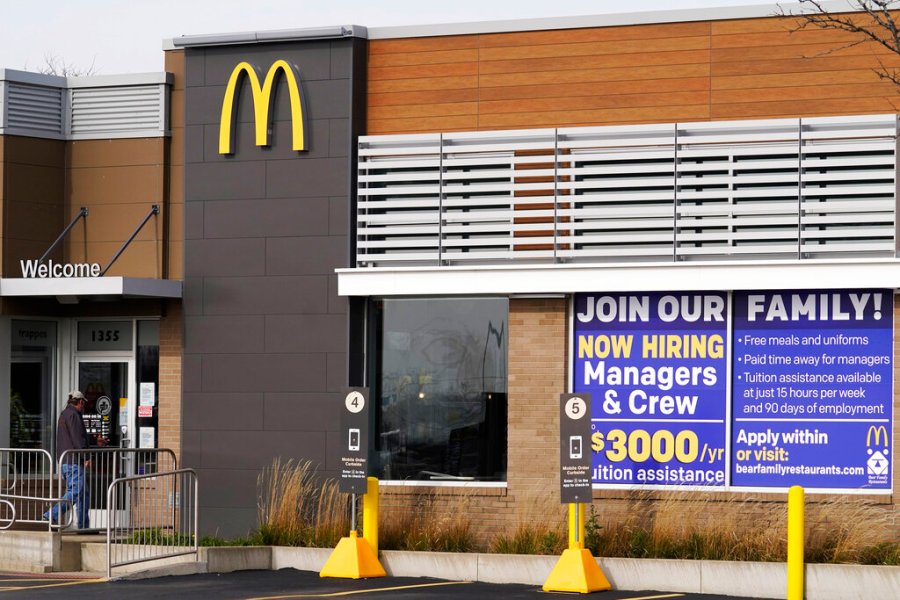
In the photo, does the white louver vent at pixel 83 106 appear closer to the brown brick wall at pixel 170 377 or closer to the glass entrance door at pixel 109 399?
the brown brick wall at pixel 170 377

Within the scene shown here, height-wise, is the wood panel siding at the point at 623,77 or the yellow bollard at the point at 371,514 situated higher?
the wood panel siding at the point at 623,77

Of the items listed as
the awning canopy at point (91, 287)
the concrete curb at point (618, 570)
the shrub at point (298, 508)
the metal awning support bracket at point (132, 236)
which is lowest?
the concrete curb at point (618, 570)

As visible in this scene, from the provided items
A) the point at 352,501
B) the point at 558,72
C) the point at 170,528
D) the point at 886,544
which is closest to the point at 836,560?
the point at 886,544

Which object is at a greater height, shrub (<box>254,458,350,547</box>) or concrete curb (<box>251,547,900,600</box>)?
shrub (<box>254,458,350,547</box>)

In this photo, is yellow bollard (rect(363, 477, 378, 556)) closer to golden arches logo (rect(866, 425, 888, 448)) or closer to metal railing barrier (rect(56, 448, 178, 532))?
metal railing barrier (rect(56, 448, 178, 532))

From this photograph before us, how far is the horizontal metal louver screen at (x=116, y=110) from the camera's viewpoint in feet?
67.1

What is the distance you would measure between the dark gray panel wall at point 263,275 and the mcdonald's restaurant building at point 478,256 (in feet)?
Answer: 0.13

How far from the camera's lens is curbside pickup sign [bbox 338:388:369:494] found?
16.2 m

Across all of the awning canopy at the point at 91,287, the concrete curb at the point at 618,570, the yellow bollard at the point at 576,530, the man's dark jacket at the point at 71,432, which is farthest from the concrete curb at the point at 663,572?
the awning canopy at the point at 91,287

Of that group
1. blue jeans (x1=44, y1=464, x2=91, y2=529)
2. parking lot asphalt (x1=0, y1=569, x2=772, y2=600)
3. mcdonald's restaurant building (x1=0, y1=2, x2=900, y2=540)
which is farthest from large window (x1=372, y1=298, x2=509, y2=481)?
blue jeans (x1=44, y1=464, x2=91, y2=529)

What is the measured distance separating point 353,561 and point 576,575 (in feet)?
8.42

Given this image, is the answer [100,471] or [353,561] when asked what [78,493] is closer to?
[100,471]

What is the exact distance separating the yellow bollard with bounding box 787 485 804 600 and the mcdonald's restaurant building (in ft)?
7.53

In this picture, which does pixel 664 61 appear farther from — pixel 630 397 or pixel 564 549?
pixel 564 549
